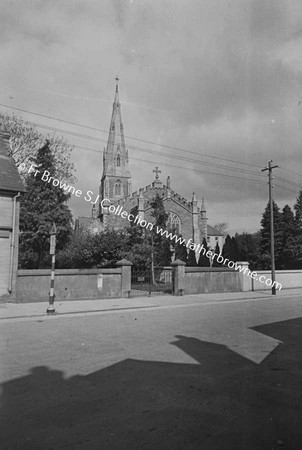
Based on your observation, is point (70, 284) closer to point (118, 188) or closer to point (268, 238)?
point (268, 238)

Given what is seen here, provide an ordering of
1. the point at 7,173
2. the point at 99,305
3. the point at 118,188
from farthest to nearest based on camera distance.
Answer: the point at 118,188
the point at 7,173
the point at 99,305

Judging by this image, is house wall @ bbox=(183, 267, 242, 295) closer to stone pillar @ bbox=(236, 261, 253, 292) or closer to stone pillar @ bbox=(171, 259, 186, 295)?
stone pillar @ bbox=(236, 261, 253, 292)

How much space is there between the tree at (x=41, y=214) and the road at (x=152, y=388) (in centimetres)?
2116

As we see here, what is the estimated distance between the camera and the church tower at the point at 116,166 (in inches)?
2726

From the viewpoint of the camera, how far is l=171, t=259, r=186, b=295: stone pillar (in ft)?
67.4

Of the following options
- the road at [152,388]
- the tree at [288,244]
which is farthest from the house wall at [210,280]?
the tree at [288,244]

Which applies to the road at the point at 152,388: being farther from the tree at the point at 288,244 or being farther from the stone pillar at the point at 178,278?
the tree at the point at 288,244

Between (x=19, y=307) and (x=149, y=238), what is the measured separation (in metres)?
14.7

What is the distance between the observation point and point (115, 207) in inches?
2303

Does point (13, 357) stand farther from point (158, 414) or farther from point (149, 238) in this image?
point (149, 238)

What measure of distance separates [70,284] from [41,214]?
14.6 m

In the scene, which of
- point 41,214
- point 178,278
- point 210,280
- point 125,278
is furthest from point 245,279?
point 41,214

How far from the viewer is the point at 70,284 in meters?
17.6

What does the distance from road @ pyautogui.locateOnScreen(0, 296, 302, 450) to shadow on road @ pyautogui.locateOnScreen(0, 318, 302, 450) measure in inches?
0.5
